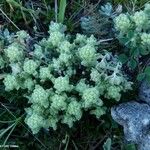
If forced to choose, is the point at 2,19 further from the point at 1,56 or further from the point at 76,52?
the point at 76,52

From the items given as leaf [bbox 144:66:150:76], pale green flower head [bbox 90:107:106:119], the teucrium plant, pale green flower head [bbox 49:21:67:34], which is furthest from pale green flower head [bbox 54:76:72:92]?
leaf [bbox 144:66:150:76]

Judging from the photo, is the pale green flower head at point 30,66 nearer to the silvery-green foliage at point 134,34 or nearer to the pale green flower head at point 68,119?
the pale green flower head at point 68,119

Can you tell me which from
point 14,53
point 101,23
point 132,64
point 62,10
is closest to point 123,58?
point 132,64

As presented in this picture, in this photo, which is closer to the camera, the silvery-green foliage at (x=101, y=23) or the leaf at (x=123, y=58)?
the leaf at (x=123, y=58)

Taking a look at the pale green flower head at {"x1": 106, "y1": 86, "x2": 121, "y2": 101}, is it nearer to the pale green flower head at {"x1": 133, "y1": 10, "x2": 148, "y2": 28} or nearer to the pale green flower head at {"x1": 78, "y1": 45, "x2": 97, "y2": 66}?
the pale green flower head at {"x1": 78, "y1": 45, "x2": 97, "y2": 66}

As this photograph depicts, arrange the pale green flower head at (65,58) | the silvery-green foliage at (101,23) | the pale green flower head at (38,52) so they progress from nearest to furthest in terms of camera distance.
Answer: the pale green flower head at (65,58) < the pale green flower head at (38,52) < the silvery-green foliage at (101,23)

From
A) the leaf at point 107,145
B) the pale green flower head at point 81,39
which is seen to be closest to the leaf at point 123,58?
the pale green flower head at point 81,39
